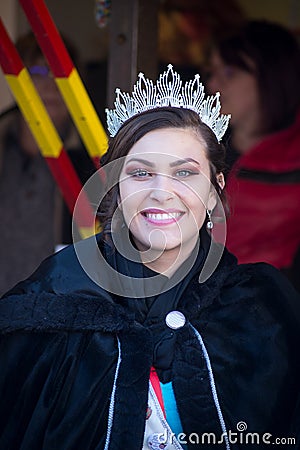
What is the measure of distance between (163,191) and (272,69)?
1.93m

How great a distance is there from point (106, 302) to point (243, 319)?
36 centimetres

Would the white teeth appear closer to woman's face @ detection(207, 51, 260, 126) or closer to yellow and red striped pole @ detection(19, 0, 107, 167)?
yellow and red striped pole @ detection(19, 0, 107, 167)

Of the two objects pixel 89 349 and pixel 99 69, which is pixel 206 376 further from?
pixel 99 69

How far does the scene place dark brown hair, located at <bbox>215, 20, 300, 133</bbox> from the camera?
397 cm

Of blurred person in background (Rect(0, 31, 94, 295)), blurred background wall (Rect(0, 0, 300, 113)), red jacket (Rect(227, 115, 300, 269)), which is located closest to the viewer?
blurred person in background (Rect(0, 31, 94, 295))

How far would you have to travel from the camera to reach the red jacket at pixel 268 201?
393 cm

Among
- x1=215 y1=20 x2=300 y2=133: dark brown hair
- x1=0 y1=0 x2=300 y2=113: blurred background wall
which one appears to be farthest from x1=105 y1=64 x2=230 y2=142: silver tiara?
x1=0 y1=0 x2=300 y2=113: blurred background wall

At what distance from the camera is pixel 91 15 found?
4.85 m

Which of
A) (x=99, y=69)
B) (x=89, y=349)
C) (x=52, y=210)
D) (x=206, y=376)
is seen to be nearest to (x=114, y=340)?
(x=89, y=349)

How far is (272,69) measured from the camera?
3.96 meters

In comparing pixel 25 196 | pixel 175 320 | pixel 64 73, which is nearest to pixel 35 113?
pixel 64 73

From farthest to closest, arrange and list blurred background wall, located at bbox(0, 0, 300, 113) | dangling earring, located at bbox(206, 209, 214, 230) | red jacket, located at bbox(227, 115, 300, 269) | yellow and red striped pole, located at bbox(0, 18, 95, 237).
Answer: blurred background wall, located at bbox(0, 0, 300, 113) → red jacket, located at bbox(227, 115, 300, 269) → yellow and red striped pole, located at bbox(0, 18, 95, 237) → dangling earring, located at bbox(206, 209, 214, 230)

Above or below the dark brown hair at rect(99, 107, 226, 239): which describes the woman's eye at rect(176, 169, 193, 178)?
below

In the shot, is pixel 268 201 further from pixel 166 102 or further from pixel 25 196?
pixel 166 102
